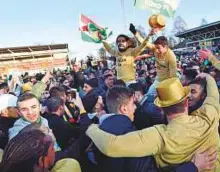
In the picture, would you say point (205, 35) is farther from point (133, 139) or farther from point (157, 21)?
point (133, 139)

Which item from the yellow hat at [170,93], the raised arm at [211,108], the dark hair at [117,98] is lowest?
the raised arm at [211,108]

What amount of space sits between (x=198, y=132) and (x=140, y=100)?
2.87m

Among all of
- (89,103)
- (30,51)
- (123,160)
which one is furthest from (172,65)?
(30,51)

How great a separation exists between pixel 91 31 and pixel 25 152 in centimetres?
643

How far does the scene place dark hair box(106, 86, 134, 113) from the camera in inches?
115

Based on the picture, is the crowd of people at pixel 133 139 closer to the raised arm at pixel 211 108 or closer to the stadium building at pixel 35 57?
the raised arm at pixel 211 108

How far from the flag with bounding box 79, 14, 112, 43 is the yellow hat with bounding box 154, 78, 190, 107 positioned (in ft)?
17.6

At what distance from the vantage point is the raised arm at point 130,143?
2148mm

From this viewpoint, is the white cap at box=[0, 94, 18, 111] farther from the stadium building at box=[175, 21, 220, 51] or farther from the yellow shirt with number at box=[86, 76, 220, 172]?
the stadium building at box=[175, 21, 220, 51]

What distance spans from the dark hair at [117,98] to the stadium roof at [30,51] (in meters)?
35.4

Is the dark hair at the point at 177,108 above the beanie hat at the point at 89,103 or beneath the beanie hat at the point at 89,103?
above

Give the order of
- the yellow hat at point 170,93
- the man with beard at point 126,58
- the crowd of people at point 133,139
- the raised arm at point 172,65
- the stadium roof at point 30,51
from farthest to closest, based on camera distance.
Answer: the stadium roof at point 30,51 → the man with beard at point 126,58 → the raised arm at point 172,65 → the yellow hat at point 170,93 → the crowd of people at point 133,139

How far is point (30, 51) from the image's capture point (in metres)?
40.0

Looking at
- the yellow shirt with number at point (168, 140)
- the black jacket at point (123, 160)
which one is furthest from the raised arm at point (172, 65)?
the black jacket at point (123, 160)
